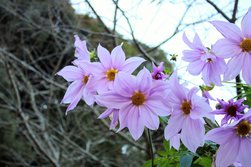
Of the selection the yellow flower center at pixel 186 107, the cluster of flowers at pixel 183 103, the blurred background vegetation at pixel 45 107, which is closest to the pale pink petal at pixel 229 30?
the cluster of flowers at pixel 183 103

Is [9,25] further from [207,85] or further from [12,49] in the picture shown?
[207,85]

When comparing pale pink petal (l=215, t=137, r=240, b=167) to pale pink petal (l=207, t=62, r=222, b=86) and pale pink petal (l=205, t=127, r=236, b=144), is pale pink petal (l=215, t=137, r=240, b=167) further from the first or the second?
pale pink petal (l=207, t=62, r=222, b=86)

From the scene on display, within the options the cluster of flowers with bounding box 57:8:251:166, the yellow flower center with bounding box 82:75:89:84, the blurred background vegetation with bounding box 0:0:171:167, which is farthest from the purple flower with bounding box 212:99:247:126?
the blurred background vegetation with bounding box 0:0:171:167

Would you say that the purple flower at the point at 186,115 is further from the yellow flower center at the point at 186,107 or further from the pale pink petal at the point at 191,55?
Result: the pale pink petal at the point at 191,55

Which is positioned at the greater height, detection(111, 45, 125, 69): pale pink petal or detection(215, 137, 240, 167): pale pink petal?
detection(111, 45, 125, 69): pale pink petal

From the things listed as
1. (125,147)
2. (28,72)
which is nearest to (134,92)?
(125,147)

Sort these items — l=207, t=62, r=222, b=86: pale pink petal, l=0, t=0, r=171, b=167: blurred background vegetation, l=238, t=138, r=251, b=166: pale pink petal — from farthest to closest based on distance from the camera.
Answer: l=0, t=0, r=171, b=167: blurred background vegetation
l=207, t=62, r=222, b=86: pale pink petal
l=238, t=138, r=251, b=166: pale pink petal
